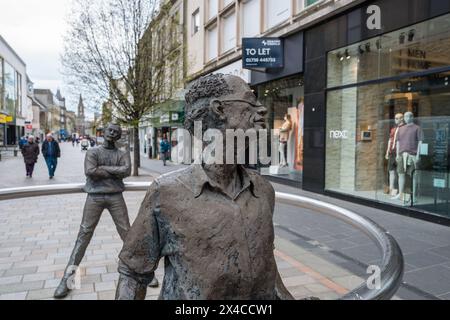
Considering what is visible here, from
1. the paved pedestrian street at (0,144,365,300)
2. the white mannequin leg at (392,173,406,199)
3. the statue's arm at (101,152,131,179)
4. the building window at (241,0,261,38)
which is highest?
the building window at (241,0,261,38)

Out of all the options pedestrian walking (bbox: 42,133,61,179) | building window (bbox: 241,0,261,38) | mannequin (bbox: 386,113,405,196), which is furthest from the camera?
pedestrian walking (bbox: 42,133,61,179)

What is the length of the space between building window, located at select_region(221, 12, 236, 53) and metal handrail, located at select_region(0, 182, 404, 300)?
574 inches

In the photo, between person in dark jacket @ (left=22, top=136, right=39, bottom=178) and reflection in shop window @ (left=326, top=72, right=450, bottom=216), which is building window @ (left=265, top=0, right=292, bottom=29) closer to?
reflection in shop window @ (left=326, top=72, right=450, bottom=216)

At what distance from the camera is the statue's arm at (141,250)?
4.83 ft

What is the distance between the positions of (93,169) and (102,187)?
25 cm

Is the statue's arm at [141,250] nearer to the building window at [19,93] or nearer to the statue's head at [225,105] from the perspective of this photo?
the statue's head at [225,105]

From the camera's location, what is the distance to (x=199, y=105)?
1467 millimetres

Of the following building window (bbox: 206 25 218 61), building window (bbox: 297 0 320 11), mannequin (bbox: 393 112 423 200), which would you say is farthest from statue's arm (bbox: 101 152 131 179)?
building window (bbox: 206 25 218 61)

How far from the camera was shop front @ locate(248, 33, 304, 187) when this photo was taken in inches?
503

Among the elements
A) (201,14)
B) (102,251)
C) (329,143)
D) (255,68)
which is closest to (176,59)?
(201,14)

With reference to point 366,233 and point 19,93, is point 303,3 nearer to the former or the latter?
point 366,233

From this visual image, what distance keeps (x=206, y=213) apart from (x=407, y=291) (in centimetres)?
367

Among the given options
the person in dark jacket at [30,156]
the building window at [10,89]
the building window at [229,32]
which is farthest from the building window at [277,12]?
the building window at [10,89]

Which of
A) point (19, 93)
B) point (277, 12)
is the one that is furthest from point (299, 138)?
point (19, 93)
